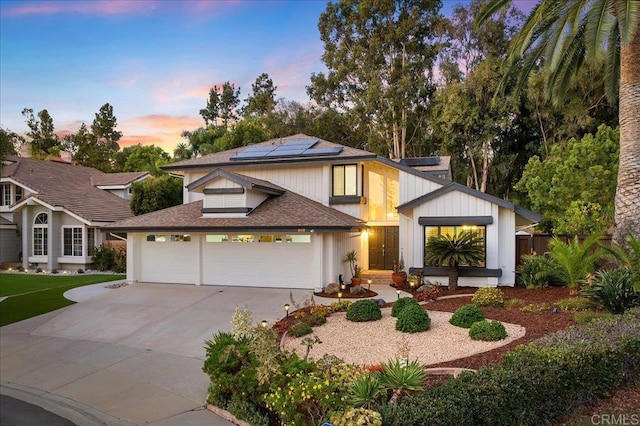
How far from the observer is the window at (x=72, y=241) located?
2539 cm

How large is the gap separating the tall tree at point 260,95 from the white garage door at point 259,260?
3285 cm

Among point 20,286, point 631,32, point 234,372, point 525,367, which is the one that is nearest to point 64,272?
point 20,286

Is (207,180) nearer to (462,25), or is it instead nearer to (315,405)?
(315,405)

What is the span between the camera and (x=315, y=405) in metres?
5.33

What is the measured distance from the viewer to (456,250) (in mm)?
14562

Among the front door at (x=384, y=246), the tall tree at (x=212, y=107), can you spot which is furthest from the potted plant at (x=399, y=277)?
the tall tree at (x=212, y=107)

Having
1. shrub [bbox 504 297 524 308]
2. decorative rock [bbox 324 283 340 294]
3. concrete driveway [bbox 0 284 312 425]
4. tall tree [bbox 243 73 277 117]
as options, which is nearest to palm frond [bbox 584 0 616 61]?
shrub [bbox 504 297 524 308]

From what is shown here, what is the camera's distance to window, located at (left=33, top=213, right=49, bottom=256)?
2588 cm

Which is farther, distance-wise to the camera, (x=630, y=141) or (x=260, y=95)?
(x=260, y=95)

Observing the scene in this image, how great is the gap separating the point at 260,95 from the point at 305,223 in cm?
3667

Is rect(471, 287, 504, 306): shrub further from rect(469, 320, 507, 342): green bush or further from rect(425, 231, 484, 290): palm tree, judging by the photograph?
rect(469, 320, 507, 342): green bush

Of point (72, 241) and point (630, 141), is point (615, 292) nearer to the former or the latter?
point (630, 141)

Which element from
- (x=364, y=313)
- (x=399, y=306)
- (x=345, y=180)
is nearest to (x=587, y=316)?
(x=399, y=306)

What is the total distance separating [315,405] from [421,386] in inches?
63.5
